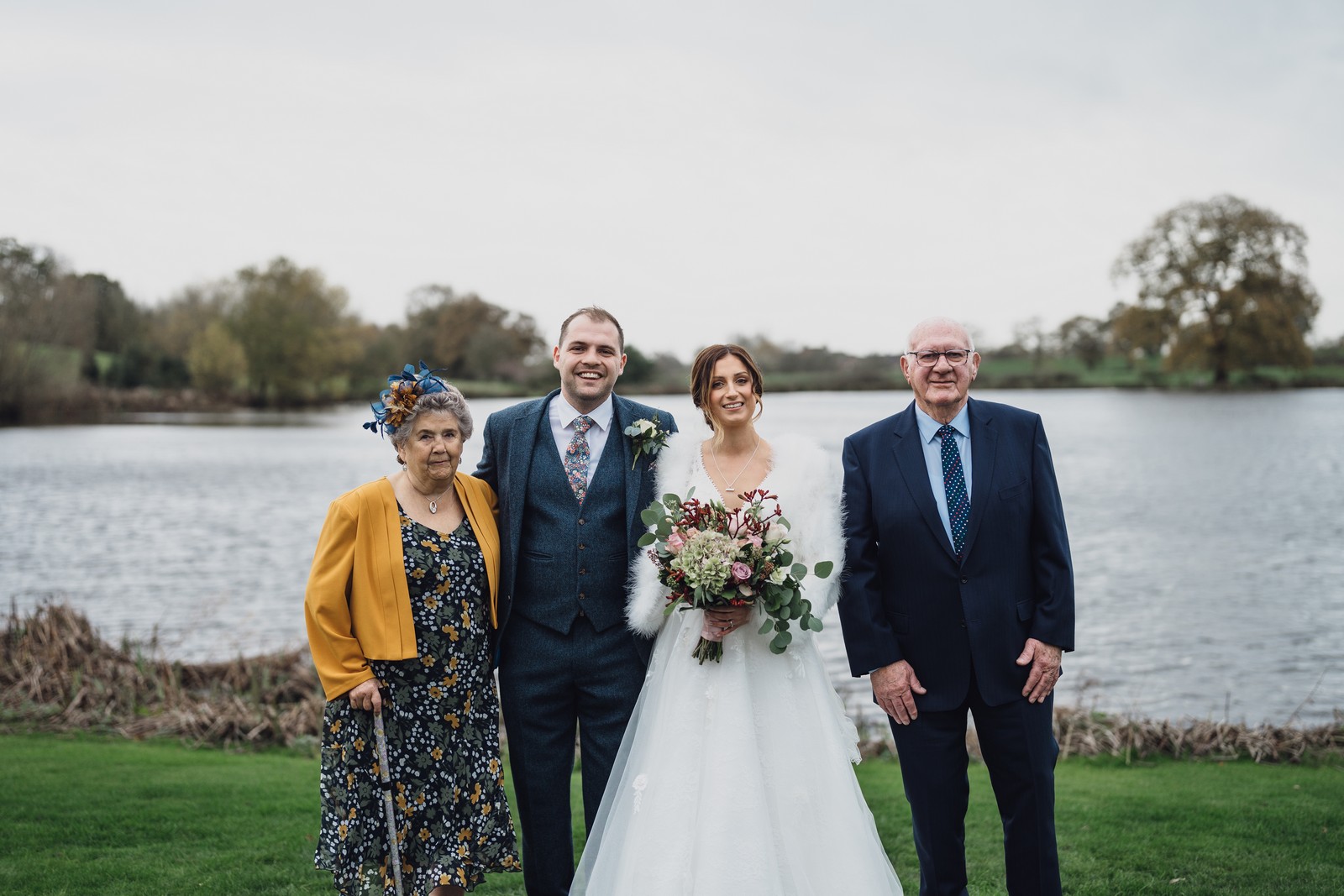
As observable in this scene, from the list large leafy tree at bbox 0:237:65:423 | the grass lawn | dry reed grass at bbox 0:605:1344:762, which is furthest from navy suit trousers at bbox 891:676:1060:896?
large leafy tree at bbox 0:237:65:423

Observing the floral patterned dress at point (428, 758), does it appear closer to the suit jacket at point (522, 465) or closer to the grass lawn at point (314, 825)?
the suit jacket at point (522, 465)

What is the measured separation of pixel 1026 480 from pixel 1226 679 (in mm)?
9079

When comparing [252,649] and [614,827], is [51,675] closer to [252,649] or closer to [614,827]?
[252,649]

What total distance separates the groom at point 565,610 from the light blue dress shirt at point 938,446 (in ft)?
3.97

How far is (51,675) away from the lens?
914 centimetres

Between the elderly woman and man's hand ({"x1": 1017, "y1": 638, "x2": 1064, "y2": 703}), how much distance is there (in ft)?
7.35

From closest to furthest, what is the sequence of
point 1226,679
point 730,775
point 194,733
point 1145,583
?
point 730,775
point 194,733
point 1226,679
point 1145,583

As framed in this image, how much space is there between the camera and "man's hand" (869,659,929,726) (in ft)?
13.2

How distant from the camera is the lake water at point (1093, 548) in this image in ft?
38.2

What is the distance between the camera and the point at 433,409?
416 centimetres

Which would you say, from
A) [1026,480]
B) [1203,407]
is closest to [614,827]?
[1026,480]

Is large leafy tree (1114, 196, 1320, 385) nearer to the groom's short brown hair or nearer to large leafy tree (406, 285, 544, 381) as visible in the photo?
large leafy tree (406, 285, 544, 381)

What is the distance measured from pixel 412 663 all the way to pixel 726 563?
1.38 meters

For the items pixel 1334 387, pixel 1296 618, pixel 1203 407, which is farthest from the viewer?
pixel 1334 387
